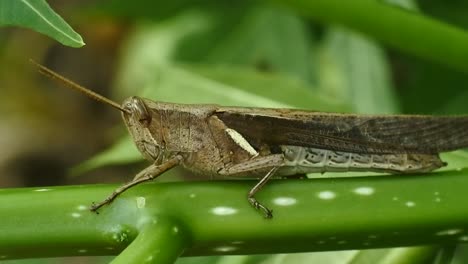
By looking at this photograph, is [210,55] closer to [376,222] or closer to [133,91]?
[133,91]

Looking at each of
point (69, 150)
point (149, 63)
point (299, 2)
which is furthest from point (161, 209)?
point (69, 150)

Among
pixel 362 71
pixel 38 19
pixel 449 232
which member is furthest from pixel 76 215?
pixel 362 71

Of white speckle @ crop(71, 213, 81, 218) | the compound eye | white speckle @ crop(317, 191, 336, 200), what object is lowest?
white speckle @ crop(71, 213, 81, 218)

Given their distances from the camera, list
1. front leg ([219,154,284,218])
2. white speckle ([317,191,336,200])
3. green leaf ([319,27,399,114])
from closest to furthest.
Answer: white speckle ([317,191,336,200]) < front leg ([219,154,284,218]) < green leaf ([319,27,399,114])

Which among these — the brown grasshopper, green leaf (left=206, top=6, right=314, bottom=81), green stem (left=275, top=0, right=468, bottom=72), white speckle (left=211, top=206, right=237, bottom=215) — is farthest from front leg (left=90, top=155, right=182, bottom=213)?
green leaf (left=206, top=6, right=314, bottom=81)

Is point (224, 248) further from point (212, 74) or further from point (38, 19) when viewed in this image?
point (212, 74)

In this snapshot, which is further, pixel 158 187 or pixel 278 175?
pixel 278 175

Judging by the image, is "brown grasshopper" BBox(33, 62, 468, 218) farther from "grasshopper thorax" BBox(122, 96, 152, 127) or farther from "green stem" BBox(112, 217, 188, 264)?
"green stem" BBox(112, 217, 188, 264)
